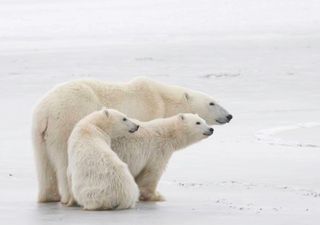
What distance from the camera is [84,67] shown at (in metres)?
18.5

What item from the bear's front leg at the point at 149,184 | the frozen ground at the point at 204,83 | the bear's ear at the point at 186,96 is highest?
the bear's ear at the point at 186,96

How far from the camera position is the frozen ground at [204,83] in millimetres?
6363

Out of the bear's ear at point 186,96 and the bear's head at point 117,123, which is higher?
the bear's head at point 117,123

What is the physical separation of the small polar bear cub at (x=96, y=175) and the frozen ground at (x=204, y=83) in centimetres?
13

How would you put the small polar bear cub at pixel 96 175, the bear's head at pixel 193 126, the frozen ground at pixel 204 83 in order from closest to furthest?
the small polar bear cub at pixel 96 175
the frozen ground at pixel 204 83
the bear's head at pixel 193 126

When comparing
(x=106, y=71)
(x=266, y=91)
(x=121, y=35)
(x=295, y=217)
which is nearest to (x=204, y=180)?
(x=295, y=217)

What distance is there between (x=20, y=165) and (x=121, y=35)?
1776 cm

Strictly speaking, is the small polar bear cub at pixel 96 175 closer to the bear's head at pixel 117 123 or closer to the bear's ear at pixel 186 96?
the bear's head at pixel 117 123

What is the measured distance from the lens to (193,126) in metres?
7.23

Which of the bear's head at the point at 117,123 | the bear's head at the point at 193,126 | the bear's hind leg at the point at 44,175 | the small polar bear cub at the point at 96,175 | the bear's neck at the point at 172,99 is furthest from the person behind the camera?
the bear's neck at the point at 172,99

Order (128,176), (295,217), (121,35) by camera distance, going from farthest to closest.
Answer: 1. (121,35)
2. (128,176)
3. (295,217)

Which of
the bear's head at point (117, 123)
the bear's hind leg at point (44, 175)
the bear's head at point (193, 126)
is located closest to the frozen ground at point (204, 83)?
the bear's hind leg at point (44, 175)

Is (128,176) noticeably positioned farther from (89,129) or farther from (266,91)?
(266,91)

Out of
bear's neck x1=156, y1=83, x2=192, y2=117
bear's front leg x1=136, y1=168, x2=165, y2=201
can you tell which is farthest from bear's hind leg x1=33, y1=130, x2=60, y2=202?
bear's neck x1=156, y1=83, x2=192, y2=117
